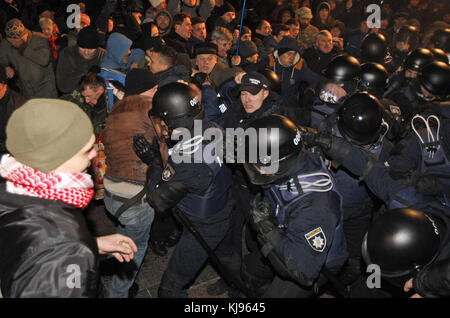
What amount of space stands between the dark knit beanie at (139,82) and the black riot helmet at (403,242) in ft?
8.67

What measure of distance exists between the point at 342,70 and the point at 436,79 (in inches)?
55.3

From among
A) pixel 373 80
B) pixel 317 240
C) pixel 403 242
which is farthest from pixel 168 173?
pixel 373 80

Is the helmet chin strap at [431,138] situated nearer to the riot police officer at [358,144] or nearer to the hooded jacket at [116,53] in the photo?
the riot police officer at [358,144]

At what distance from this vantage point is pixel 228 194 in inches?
150

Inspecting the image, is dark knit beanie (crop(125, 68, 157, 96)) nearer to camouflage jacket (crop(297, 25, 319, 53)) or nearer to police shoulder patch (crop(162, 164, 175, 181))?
police shoulder patch (crop(162, 164, 175, 181))

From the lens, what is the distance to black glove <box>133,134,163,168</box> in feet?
11.5

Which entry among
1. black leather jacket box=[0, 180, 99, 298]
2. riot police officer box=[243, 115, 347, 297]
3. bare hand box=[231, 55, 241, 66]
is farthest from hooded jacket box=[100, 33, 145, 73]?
black leather jacket box=[0, 180, 99, 298]

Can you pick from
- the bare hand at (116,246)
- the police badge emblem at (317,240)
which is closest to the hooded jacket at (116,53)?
the bare hand at (116,246)

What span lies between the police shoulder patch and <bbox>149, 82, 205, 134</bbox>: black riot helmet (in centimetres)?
36

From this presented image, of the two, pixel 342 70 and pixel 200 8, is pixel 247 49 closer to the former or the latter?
pixel 200 8

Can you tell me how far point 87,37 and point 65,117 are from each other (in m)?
4.10

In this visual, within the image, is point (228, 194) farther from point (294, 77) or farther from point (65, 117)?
point (294, 77)

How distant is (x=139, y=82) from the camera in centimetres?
391

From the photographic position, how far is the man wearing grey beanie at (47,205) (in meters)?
1.67
